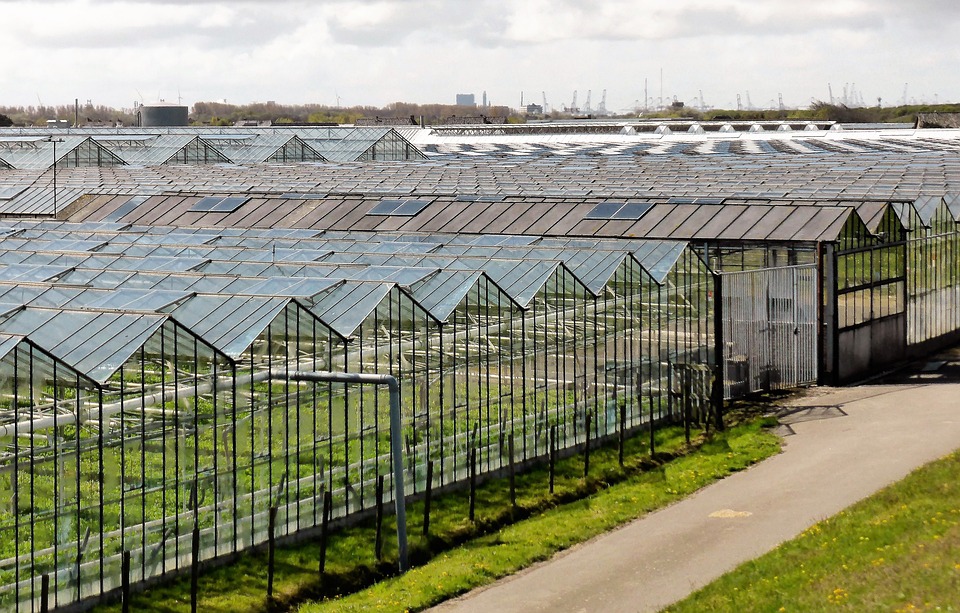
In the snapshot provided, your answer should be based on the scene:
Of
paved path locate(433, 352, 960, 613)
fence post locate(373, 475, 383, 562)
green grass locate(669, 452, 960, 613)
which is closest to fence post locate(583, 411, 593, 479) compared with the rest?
paved path locate(433, 352, 960, 613)

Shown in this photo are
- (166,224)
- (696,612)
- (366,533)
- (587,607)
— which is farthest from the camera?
(166,224)

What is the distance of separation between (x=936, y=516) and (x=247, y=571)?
38.8 feet

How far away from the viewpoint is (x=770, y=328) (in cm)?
3897

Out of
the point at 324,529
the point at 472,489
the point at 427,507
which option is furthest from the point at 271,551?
the point at 472,489

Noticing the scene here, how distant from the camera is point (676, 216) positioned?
144 feet

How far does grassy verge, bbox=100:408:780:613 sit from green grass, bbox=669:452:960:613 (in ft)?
14.3

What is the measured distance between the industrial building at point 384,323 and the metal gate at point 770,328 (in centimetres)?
8

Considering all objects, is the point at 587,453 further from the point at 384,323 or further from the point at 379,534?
the point at 379,534

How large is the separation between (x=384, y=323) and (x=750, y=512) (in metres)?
8.32

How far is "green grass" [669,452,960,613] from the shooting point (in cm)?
1822

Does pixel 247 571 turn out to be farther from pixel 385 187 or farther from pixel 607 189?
pixel 385 187

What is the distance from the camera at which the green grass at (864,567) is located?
18.2m

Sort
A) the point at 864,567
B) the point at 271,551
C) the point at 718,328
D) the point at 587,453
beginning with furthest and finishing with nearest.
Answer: the point at 718,328 → the point at 587,453 → the point at 271,551 → the point at 864,567

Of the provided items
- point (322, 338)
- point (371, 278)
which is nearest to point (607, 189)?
point (371, 278)
